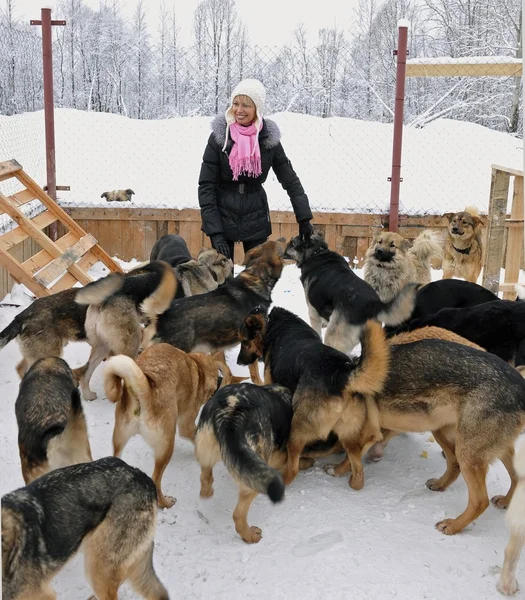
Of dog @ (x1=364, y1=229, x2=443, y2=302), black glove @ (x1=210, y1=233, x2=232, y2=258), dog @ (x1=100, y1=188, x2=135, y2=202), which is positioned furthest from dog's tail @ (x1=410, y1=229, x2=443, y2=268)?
dog @ (x1=100, y1=188, x2=135, y2=202)

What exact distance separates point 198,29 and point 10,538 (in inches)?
611

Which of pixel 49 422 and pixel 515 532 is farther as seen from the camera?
pixel 49 422

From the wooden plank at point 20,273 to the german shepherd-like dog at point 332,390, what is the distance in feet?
9.69

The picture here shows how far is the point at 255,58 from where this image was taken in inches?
533

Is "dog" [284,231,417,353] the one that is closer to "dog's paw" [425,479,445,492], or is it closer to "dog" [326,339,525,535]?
"dog" [326,339,525,535]

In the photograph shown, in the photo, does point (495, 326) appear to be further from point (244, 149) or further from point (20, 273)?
point (20, 273)

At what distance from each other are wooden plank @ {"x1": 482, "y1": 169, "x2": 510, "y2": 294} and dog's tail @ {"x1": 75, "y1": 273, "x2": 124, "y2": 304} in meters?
4.74

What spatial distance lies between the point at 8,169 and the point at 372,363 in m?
5.54

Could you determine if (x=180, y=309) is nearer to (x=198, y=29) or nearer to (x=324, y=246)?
(x=324, y=246)

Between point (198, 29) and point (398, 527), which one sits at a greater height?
point (198, 29)

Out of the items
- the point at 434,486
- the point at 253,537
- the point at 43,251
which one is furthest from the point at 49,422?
the point at 43,251

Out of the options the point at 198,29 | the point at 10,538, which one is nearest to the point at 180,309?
the point at 10,538

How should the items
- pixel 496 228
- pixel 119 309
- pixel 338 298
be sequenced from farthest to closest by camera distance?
1. pixel 496 228
2. pixel 338 298
3. pixel 119 309

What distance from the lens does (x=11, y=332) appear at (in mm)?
5238
